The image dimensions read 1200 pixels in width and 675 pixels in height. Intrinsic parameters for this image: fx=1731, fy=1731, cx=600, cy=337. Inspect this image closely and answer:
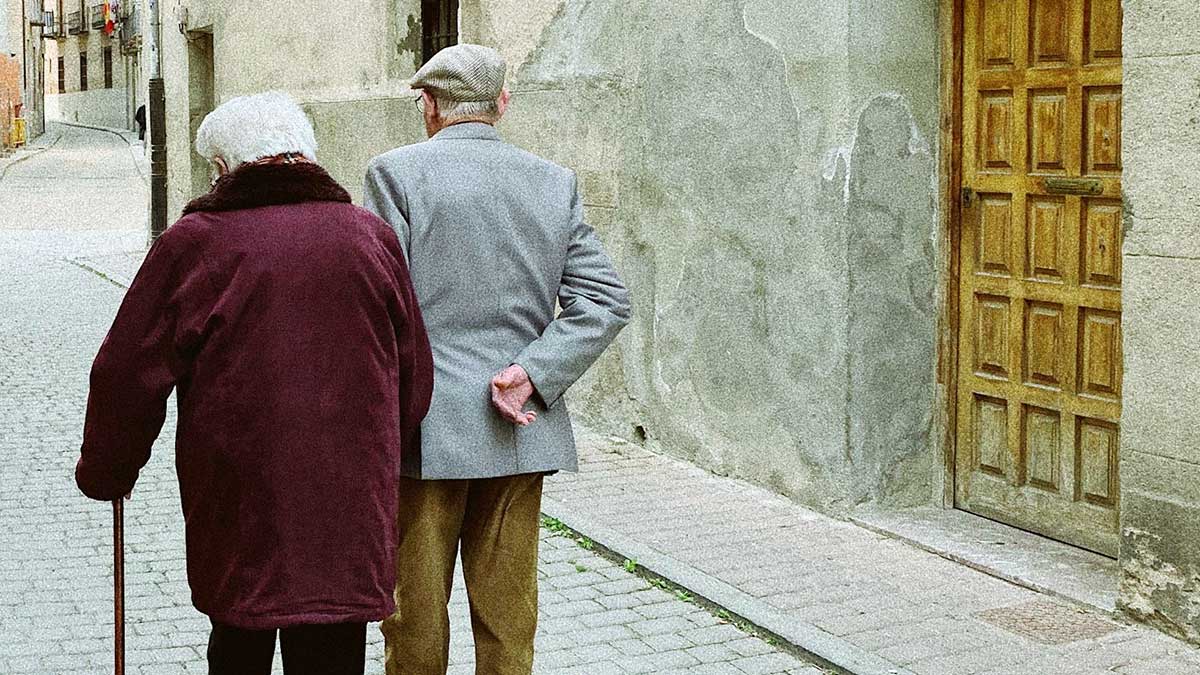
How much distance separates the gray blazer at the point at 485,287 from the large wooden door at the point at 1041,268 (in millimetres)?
2673

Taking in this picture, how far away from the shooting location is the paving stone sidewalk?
510cm

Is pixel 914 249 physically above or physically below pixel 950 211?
below

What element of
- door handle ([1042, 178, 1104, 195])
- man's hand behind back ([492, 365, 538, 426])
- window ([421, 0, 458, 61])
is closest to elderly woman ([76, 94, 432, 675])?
man's hand behind back ([492, 365, 538, 426])

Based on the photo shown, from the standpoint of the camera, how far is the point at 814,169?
22.7 feet

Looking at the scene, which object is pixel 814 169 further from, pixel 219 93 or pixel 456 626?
pixel 219 93

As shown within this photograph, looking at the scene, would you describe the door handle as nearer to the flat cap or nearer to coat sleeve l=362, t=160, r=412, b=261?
the flat cap

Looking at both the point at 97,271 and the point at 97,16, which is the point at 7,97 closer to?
the point at 97,16

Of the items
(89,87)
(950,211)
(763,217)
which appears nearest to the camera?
(950,211)

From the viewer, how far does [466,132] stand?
3.93 metres

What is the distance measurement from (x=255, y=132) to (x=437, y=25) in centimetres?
815

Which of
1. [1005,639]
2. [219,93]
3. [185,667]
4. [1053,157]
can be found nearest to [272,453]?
[185,667]

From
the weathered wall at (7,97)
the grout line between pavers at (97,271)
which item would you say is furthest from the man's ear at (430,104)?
the weathered wall at (7,97)

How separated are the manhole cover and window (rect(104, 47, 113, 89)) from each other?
6688 centimetres

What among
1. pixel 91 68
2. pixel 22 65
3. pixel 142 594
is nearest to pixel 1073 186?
pixel 142 594
